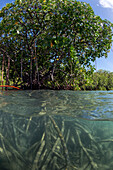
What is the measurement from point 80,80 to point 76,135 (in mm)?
6250

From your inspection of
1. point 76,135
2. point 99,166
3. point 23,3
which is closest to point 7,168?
point 76,135

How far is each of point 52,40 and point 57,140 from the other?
5487 millimetres

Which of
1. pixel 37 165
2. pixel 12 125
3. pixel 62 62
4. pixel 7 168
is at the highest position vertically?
pixel 62 62

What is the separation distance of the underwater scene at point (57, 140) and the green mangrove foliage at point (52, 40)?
446cm

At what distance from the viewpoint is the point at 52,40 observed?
720cm

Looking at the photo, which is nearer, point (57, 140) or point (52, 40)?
point (57, 140)

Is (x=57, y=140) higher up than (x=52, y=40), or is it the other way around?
(x=52, y=40)

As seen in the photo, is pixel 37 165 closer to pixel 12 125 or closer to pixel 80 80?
pixel 12 125

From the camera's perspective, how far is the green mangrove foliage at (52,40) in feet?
24.4

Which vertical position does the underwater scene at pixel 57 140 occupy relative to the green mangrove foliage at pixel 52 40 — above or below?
below

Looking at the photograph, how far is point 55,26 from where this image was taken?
25.1ft

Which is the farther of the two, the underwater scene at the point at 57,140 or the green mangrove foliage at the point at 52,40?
the green mangrove foliage at the point at 52,40

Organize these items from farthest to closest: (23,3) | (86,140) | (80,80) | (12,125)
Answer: (80,80) < (23,3) < (12,125) < (86,140)

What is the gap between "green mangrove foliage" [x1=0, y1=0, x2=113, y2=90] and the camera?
7426 mm
